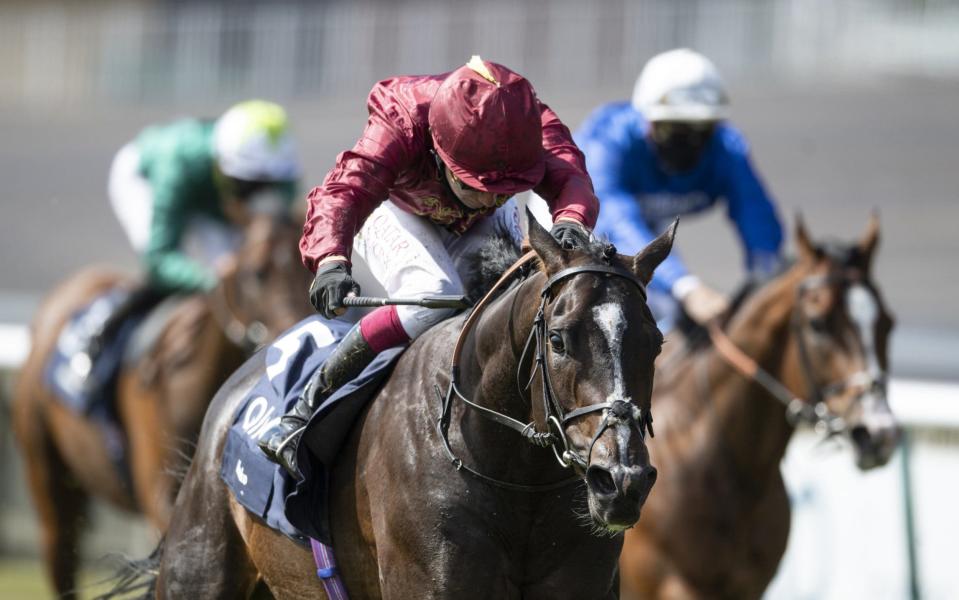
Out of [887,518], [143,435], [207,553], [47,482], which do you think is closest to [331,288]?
[207,553]

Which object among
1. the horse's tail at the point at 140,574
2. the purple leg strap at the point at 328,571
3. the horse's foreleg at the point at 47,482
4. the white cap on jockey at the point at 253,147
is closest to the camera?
the purple leg strap at the point at 328,571

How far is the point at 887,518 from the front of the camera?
6684mm

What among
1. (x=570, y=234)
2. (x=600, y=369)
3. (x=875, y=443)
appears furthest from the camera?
(x=875, y=443)

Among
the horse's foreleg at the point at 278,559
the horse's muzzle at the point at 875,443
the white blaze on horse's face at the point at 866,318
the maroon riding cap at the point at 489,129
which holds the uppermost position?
the maroon riding cap at the point at 489,129

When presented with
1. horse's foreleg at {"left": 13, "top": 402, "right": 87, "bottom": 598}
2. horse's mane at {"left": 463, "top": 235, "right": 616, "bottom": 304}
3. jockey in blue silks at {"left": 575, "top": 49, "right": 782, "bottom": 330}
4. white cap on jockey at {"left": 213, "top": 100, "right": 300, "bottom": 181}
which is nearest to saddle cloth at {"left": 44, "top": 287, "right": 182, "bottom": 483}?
horse's foreleg at {"left": 13, "top": 402, "right": 87, "bottom": 598}

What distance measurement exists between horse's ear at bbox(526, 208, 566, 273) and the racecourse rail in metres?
3.77

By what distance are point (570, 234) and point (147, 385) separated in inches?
182

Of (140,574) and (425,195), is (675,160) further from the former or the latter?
(140,574)

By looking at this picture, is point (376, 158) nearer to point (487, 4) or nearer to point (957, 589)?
point (957, 589)

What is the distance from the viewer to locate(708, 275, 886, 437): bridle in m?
5.43

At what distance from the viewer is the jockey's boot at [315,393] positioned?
376cm

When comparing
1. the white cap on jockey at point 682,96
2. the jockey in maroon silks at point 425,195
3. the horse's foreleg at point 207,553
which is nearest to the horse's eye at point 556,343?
the jockey in maroon silks at point 425,195

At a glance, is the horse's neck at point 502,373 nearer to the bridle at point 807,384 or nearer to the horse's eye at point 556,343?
the horse's eye at point 556,343

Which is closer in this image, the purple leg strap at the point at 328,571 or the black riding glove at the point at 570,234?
the black riding glove at the point at 570,234
